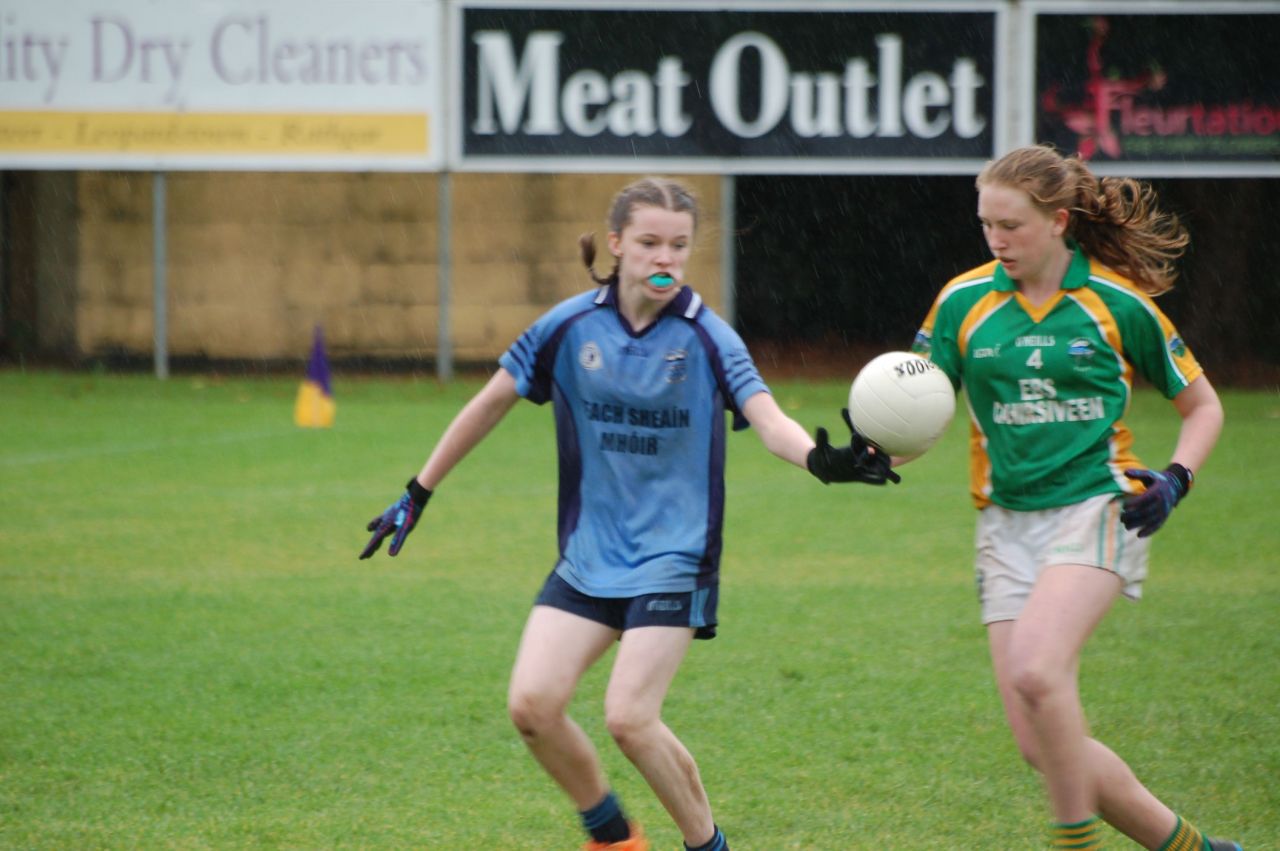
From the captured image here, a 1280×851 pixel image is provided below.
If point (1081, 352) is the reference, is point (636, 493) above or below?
below

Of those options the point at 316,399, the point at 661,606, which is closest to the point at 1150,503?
the point at 661,606

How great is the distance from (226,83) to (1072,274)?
1544 centimetres

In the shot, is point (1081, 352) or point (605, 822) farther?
point (605, 822)

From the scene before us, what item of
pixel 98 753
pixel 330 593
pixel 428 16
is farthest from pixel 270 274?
pixel 98 753

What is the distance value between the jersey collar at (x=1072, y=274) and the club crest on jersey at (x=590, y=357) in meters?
1.08

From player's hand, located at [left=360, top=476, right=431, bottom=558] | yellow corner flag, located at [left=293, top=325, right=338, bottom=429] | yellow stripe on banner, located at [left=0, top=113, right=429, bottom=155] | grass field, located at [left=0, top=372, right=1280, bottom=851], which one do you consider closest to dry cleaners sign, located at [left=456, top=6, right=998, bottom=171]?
yellow stripe on banner, located at [left=0, top=113, right=429, bottom=155]

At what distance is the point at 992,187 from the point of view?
4285mm

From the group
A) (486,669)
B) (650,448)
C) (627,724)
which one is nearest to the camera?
(627,724)

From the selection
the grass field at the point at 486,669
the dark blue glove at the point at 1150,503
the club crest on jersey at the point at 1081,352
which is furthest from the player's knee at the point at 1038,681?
the grass field at the point at 486,669

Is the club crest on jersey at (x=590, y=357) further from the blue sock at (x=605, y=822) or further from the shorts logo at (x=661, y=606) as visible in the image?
the blue sock at (x=605, y=822)

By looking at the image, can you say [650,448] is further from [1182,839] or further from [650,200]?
[1182,839]

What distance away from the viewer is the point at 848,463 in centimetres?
402

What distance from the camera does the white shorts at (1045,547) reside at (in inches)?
165

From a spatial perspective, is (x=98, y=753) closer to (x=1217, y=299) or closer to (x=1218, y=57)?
(x=1218, y=57)
